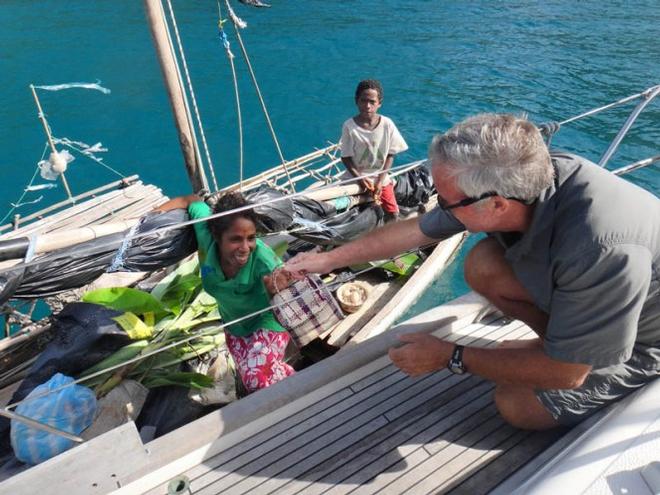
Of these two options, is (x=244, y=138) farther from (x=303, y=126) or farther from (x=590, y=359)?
(x=590, y=359)

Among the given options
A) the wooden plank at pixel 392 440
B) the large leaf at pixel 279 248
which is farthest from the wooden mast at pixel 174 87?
the wooden plank at pixel 392 440

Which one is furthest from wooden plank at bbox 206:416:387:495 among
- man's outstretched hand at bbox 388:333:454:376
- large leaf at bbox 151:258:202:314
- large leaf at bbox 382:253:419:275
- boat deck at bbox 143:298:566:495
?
large leaf at bbox 382:253:419:275

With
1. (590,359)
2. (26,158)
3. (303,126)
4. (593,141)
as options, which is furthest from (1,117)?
(590,359)

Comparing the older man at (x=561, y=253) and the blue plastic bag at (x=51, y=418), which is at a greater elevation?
the older man at (x=561, y=253)

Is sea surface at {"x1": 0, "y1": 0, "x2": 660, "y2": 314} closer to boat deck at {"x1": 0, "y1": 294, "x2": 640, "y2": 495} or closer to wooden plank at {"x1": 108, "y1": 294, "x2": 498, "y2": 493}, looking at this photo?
wooden plank at {"x1": 108, "y1": 294, "x2": 498, "y2": 493}

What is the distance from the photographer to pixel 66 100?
565 inches

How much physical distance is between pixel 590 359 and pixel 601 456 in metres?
0.28

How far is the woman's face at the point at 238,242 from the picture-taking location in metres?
2.71

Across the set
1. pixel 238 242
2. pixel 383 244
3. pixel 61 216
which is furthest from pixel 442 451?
pixel 61 216

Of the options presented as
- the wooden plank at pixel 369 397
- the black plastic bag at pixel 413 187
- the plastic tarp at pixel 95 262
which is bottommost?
the black plastic bag at pixel 413 187

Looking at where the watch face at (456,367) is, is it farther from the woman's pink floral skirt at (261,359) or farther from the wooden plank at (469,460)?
the woman's pink floral skirt at (261,359)

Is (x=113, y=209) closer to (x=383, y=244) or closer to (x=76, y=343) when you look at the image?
(x=76, y=343)

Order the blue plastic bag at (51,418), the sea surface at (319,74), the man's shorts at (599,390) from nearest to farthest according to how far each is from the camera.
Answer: the man's shorts at (599,390), the blue plastic bag at (51,418), the sea surface at (319,74)

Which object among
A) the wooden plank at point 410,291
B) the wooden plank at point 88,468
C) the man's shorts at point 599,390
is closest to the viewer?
the wooden plank at point 88,468
